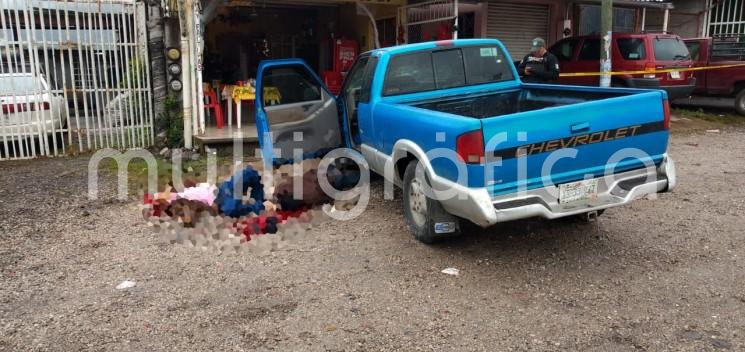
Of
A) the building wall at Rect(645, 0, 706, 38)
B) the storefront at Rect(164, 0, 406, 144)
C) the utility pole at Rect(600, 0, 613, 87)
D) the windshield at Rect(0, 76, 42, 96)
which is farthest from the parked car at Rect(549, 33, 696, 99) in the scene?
the windshield at Rect(0, 76, 42, 96)

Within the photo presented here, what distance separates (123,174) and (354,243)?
431 cm

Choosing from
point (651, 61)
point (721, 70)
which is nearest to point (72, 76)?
point (651, 61)

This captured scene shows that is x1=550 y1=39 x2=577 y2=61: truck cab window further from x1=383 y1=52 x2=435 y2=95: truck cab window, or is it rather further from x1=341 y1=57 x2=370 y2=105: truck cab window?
x1=383 y1=52 x2=435 y2=95: truck cab window

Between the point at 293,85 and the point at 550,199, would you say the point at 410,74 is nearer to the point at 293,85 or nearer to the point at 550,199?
the point at 293,85

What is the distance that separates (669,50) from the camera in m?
12.1

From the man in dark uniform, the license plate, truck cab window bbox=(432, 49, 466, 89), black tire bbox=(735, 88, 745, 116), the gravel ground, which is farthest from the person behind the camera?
black tire bbox=(735, 88, 745, 116)

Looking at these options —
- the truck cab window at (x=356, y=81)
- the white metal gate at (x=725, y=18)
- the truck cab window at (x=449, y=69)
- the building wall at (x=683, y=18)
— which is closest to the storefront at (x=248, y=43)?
the truck cab window at (x=356, y=81)

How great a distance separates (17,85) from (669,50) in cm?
1216

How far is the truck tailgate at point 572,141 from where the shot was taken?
12.6 ft

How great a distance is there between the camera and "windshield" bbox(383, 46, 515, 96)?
5.82 meters

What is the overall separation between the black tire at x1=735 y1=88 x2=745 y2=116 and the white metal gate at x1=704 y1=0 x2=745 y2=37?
14.1 feet

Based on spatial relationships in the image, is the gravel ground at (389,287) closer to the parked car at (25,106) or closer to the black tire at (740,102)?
the parked car at (25,106)

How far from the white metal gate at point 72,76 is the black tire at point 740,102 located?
12566 millimetres

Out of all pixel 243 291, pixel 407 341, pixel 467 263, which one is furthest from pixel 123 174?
pixel 407 341
